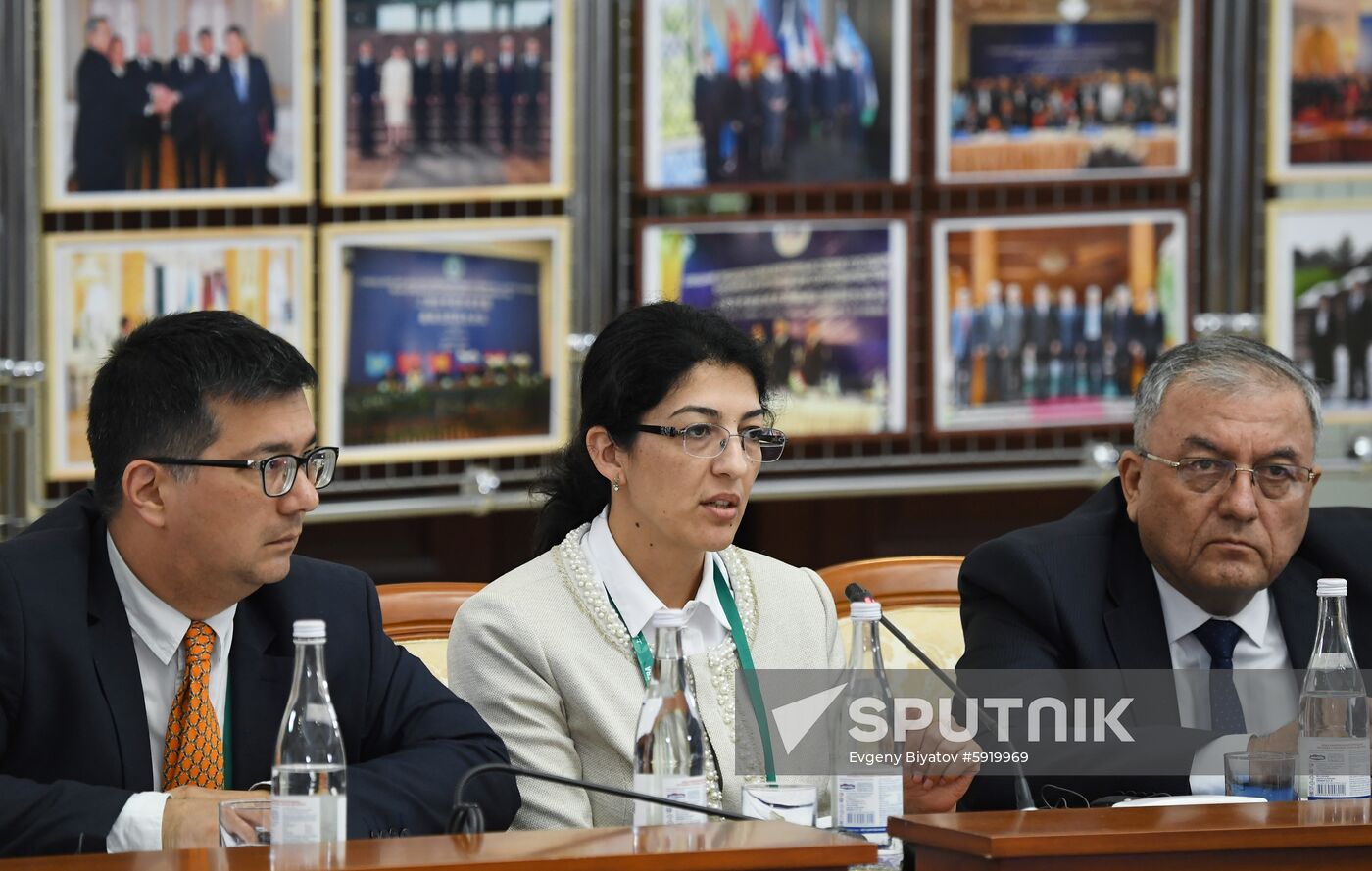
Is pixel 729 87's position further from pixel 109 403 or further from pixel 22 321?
pixel 109 403

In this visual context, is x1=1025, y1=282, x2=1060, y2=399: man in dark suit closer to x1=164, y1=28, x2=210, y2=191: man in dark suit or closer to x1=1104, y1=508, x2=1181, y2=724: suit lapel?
x1=1104, y1=508, x2=1181, y2=724: suit lapel

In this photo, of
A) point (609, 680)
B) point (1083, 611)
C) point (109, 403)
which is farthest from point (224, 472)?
point (1083, 611)

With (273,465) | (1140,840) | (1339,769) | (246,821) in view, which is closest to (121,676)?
(273,465)

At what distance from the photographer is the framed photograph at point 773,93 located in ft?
15.0

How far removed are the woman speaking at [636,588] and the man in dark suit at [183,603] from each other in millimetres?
120

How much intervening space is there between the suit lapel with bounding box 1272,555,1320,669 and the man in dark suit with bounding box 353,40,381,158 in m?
2.33

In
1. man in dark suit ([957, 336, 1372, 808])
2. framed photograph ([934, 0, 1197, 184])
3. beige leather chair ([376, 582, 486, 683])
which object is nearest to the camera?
man in dark suit ([957, 336, 1372, 808])

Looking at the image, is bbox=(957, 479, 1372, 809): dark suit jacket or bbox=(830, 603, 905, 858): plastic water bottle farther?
bbox=(957, 479, 1372, 809): dark suit jacket

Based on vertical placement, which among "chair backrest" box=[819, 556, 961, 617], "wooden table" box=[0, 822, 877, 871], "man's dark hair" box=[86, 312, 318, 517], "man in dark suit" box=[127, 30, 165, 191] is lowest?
"wooden table" box=[0, 822, 877, 871]

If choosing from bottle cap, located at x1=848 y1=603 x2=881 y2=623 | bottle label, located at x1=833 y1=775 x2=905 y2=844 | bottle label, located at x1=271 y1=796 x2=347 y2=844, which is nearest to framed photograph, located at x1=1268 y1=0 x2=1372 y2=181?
bottle cap, located at x1=848 y1=603 x2=881 y2=623

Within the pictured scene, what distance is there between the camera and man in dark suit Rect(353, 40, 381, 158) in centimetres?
427

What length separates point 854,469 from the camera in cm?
479

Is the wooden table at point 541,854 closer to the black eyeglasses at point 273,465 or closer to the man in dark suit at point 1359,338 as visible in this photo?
the black eyeglasses at point 273,465

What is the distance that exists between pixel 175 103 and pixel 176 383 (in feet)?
5.70
